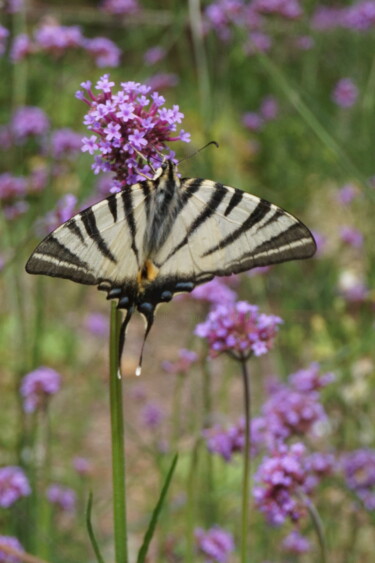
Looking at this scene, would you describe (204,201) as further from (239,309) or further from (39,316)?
(39,316)

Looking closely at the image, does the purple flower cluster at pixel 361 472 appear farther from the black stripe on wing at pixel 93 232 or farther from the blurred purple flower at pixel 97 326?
the blurred purple flower at pixel 97 326

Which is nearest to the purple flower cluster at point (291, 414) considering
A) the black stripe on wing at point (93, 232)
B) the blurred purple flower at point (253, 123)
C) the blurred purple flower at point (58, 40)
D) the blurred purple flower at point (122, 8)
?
the black stripe on wing at point (93, 232)

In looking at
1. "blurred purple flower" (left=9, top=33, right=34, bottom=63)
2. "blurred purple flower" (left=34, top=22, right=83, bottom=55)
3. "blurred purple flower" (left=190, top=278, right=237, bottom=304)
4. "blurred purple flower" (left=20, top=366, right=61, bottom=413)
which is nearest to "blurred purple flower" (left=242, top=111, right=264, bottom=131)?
"blurred purple flower" (left=9, top=33, right=34, bottom=63)

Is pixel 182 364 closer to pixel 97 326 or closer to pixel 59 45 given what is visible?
pixel 59 45

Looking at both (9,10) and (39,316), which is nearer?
(39,316)

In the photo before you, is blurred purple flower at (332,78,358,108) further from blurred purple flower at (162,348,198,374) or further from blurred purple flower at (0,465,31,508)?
blurred purple flower at (0,465,31,508)

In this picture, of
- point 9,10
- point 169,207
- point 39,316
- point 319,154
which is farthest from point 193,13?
point 319,154
